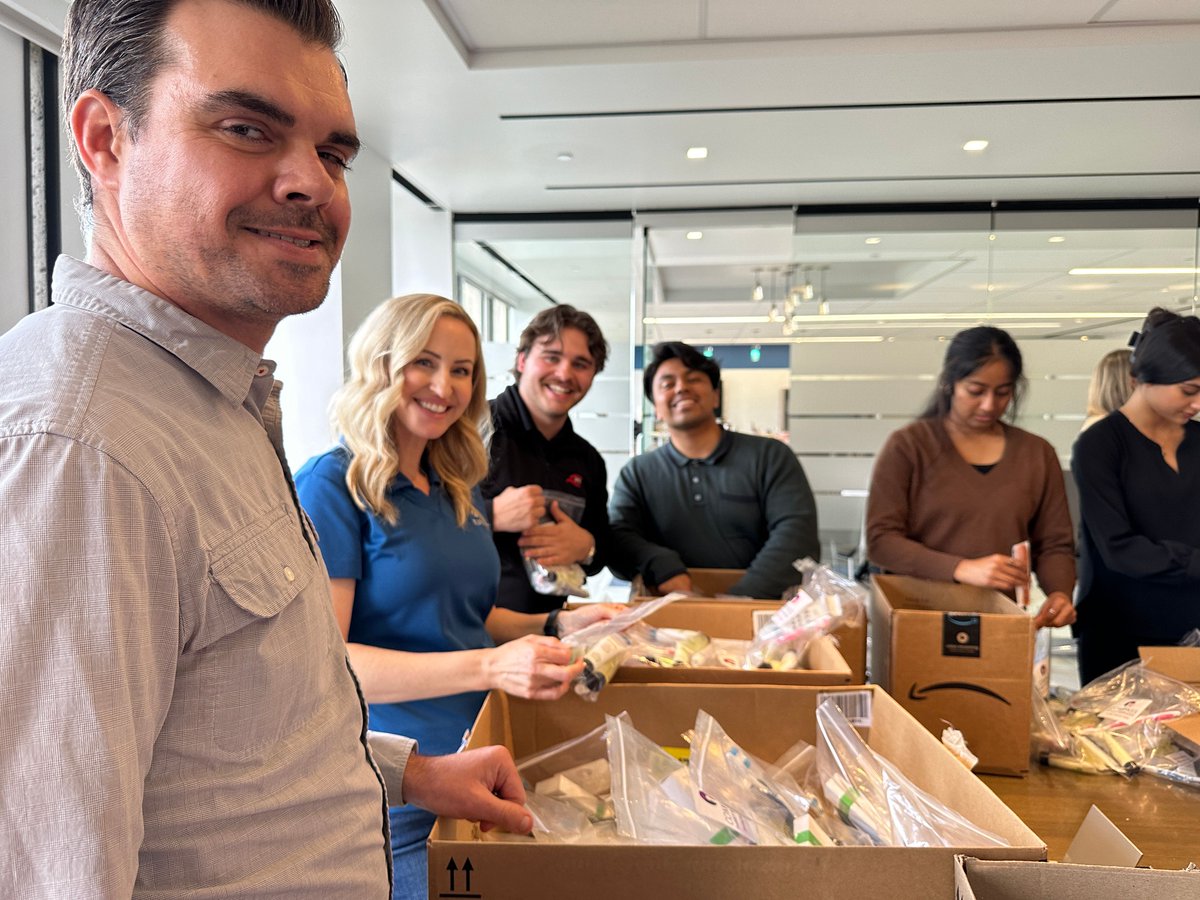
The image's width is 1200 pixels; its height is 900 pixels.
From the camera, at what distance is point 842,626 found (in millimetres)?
1519

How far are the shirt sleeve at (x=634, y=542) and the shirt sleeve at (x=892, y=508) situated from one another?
534 millimetres

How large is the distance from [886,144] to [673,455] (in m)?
2.13

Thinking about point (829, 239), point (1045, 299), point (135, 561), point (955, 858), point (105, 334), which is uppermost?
point (829, 239)

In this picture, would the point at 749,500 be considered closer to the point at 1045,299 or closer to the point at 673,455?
the point at 673,455

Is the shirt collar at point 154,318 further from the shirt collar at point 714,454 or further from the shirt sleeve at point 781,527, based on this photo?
the shirt collar at point 714,454

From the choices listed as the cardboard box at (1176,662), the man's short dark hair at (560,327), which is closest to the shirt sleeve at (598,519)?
the man's short dark hair at (560,327)

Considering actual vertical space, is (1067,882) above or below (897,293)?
below

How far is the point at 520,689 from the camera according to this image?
1.12 m

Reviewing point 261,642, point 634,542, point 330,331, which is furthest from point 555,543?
point 330,331

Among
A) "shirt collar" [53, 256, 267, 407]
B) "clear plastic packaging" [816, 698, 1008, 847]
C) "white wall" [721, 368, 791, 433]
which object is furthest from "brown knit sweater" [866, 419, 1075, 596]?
"white wall" [721, 368, 791, 433]

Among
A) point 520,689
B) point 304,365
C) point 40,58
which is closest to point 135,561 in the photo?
point 520,689

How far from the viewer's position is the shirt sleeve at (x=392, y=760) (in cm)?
97

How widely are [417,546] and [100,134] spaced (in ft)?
2.68

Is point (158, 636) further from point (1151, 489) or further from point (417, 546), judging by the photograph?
point (1151, 489)
